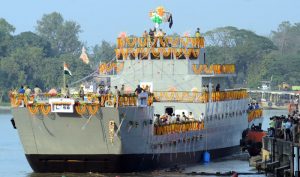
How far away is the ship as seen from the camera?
5797 cm

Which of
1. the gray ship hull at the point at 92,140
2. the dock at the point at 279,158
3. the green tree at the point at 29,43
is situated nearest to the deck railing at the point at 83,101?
the gray ship hull at the point at 92,140

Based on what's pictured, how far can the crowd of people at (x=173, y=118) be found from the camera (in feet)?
207

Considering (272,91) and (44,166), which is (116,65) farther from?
(272,91)

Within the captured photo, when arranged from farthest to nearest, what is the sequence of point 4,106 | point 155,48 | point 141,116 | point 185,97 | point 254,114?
point 4,106
point 254,114
point 155,48
point 185,97
point 141,116

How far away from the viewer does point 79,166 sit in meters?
58.9

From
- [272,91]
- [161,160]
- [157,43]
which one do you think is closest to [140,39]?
[157,43]

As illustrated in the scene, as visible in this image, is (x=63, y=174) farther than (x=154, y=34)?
No

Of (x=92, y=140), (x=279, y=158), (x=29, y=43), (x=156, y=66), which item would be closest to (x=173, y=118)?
(x=156, y=66)

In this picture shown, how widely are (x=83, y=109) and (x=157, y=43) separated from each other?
15.2m

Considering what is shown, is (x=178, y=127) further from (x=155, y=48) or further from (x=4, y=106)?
(x=4, y=106)

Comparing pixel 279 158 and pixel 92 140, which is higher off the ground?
pixel 92 140

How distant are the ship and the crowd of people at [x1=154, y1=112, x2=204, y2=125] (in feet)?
0.44

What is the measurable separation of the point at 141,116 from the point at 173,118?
279 inches

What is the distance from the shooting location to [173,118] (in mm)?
66250
